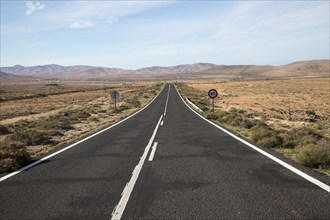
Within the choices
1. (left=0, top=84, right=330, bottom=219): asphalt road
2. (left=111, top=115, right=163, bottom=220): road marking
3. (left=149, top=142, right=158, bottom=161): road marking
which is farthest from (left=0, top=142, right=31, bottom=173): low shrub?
(left=149, top=142, right=158, bottom=161): road marking

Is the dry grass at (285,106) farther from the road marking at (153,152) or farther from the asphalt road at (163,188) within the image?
the asphalt road at (163,188)

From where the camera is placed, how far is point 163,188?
21.6ft

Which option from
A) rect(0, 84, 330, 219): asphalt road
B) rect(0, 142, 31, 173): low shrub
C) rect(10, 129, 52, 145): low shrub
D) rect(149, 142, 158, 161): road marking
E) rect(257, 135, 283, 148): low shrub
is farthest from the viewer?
rect(10, 129, 52, 145): low shrub

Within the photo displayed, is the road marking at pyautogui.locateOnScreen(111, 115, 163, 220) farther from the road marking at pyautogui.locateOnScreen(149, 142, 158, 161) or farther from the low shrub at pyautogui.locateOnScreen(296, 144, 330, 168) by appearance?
the low shrub at pyautogui.locateOnScreen(296, 144, 330, 168)

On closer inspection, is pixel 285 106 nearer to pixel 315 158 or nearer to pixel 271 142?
pixel 271 142

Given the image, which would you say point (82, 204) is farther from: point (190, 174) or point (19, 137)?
point (19, 137)

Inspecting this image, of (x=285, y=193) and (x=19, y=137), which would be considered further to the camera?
(x=19, y=137)

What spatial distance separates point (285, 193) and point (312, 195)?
0.46m

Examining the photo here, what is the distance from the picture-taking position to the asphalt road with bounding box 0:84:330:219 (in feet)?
17.5

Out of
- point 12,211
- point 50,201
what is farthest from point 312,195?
point 12,211

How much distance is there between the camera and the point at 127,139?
539 inches

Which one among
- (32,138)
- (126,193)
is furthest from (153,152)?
(32,138)

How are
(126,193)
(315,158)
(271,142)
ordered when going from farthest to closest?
(271,142), (315,158), (126,193)

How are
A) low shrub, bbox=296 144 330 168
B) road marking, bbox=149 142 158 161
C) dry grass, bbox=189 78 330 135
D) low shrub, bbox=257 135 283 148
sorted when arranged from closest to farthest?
low shrub, bbox=296 144 330 168, road marking, bbox=149 142 158 161, low shrub, bbox=257 135 283 148, dry grass, bbox=189 78 330 135
